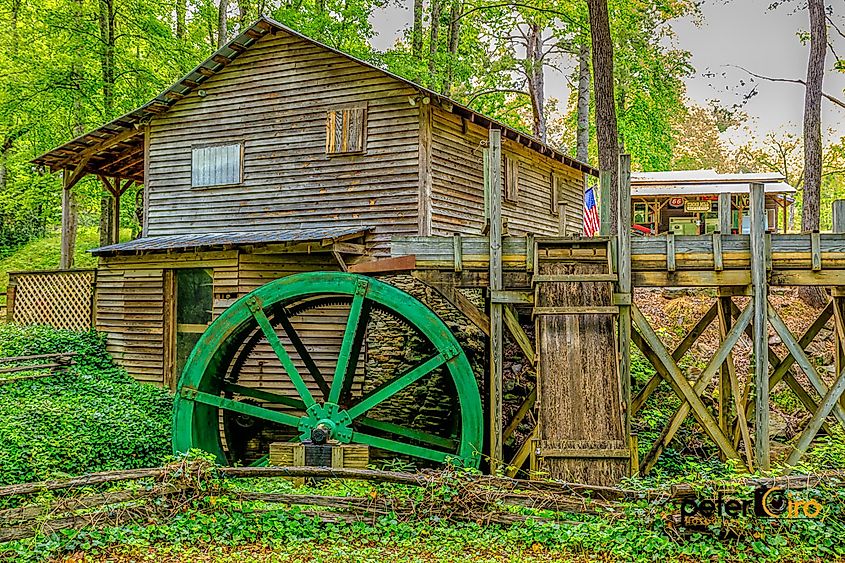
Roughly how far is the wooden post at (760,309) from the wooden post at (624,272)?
1305mm

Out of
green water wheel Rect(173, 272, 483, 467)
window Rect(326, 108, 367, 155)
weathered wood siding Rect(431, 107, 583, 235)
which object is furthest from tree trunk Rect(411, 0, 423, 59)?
green water wheel Rect(173, 272, 483, 467)

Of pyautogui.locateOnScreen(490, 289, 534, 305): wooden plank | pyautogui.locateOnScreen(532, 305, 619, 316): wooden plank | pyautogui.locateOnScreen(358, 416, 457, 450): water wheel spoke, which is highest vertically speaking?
pyautogui.locateOnScreen(490, 289, 534, 305): wooden plank

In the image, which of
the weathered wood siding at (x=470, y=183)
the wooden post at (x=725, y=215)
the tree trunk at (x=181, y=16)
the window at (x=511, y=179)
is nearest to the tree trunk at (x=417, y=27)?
the tree trunk at (x=181, y=16)

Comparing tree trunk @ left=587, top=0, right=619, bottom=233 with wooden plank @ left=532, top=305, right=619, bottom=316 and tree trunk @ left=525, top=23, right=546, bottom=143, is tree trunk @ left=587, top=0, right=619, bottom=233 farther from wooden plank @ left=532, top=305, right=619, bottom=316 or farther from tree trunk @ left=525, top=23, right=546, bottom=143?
tree trunk @ left=525, top=23, right=546, bottom=143

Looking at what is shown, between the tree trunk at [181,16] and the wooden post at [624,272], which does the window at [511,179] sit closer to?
the wooden post at [624,272]

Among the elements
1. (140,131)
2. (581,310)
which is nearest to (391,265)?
(581,310)

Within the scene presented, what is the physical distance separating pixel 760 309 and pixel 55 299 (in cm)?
1279

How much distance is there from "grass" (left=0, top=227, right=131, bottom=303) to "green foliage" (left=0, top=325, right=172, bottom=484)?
9488mm

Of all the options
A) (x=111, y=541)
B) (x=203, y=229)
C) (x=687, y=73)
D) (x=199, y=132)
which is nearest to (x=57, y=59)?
(x=199, y=132)

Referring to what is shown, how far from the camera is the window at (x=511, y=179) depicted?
562 inches

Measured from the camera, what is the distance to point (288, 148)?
41.2ft

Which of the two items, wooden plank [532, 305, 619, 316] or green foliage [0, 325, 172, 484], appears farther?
green foliage [0, 325, 172, 484]

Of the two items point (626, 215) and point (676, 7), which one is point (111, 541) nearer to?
point (626, 215)

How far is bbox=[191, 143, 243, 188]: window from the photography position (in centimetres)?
1292
